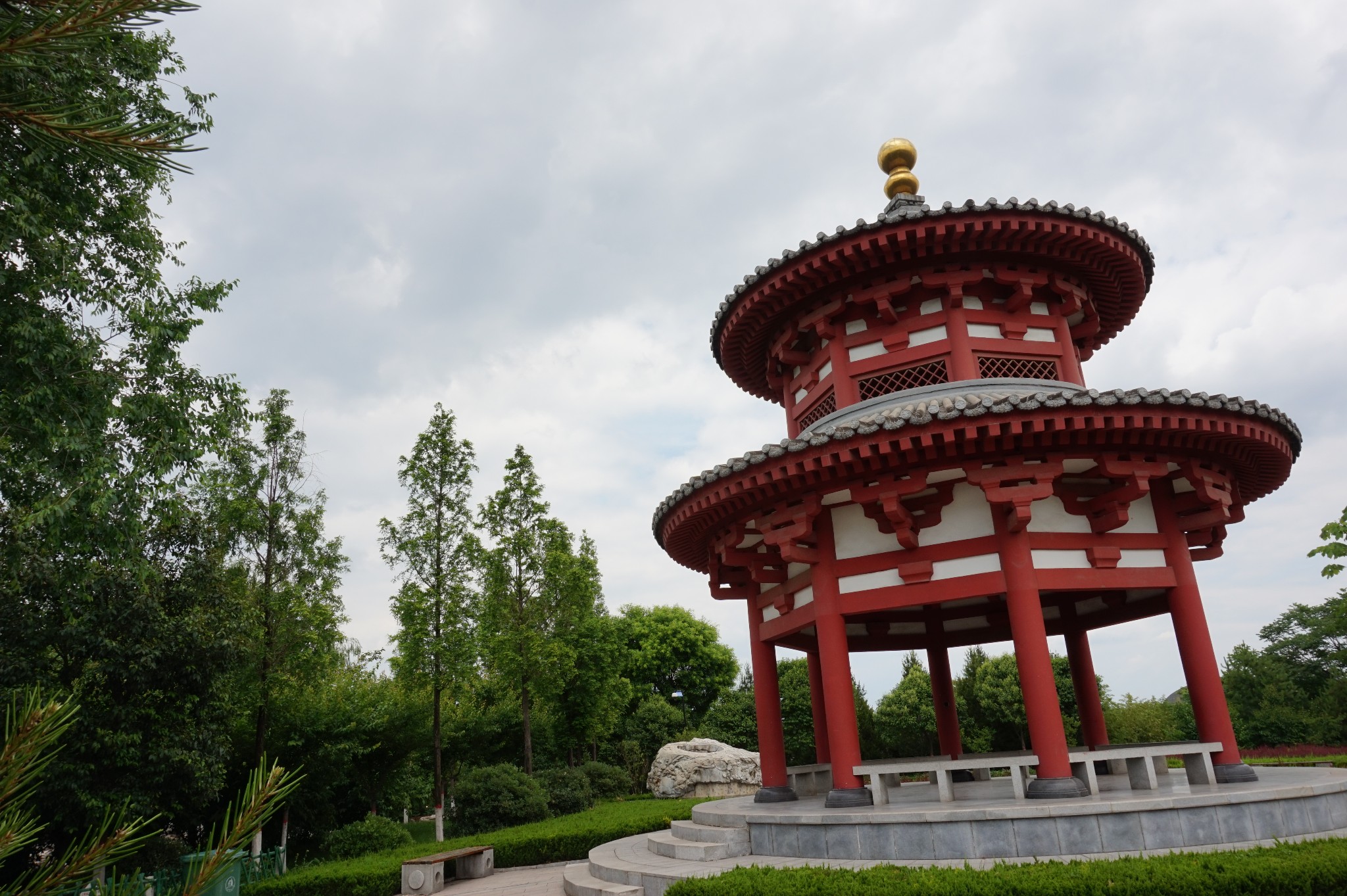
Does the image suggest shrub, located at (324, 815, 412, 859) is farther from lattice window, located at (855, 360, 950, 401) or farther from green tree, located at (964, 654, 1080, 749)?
green tree, located at (964, 654, 1080, 749)

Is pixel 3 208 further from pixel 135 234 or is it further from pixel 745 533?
pixel 745 533

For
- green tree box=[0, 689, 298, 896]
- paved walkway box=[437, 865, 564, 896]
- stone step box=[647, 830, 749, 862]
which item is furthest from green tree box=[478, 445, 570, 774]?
green tree box=[0, 689, 298, 896]

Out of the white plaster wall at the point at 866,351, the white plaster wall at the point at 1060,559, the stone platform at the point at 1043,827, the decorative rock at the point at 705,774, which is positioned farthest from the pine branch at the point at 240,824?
the decorative rock at the point at 705,774

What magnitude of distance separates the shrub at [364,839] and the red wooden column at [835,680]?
13.5 meters

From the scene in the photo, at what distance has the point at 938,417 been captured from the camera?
8.59m

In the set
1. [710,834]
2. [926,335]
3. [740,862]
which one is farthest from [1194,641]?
[710,834]

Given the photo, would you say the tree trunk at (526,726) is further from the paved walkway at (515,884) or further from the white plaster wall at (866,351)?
the white plaster wall at (866,351)

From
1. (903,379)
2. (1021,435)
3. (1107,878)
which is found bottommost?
(1107,878)

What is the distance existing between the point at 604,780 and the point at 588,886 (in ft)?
58.0

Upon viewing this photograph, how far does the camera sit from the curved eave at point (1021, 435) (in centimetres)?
851

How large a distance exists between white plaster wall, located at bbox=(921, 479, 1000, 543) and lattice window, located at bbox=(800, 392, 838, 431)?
2616 mm

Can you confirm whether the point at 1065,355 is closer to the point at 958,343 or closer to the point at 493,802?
the point at 958,343

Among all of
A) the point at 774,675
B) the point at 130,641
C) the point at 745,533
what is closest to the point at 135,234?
the point at 130,641

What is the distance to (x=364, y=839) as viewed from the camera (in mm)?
18781
